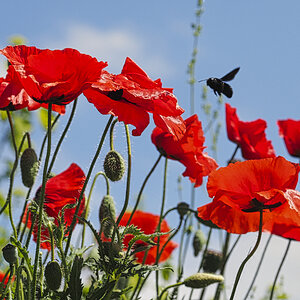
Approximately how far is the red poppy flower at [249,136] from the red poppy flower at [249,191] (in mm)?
580

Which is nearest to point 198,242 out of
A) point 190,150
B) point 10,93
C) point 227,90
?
point 190,150

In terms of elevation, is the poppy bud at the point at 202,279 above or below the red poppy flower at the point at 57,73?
below

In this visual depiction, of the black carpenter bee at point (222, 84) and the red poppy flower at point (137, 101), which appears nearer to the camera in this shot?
the red poppy flower at point (137, 101)

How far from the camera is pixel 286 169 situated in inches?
44.8

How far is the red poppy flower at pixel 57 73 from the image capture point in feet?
3.05

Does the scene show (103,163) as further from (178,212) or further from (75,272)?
(178,212)

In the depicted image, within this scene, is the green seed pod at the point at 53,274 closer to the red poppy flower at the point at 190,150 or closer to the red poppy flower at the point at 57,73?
the red poppy flower at the point at 57,73

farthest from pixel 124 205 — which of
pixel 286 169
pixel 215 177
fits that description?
pixel 286 169

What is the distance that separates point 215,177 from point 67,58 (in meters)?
0.35

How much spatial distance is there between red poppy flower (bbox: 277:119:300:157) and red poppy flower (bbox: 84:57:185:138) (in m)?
1.18

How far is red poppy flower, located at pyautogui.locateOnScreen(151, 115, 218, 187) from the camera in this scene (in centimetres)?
133

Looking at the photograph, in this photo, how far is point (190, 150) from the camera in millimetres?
1336

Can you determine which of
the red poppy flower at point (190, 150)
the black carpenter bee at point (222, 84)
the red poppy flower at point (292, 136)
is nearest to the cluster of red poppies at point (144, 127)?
the red poppy flower at point (190, 150)

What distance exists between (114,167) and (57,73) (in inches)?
7.1
